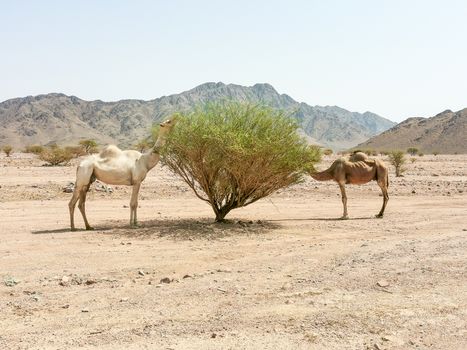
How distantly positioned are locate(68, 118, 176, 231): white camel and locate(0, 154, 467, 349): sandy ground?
0.83 metres

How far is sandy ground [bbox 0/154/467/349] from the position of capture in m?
5.58

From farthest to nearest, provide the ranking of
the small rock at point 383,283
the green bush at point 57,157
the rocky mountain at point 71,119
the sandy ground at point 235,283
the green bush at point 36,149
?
the rocky mountain at point 71,119 → the green bush at point 36,149 → the green bush at point 57,157 → the small rock at point 383,283 → the sandy ground at point 235,283

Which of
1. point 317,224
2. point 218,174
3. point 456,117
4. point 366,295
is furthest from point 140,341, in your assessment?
point 456,117

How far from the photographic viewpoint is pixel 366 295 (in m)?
6.78

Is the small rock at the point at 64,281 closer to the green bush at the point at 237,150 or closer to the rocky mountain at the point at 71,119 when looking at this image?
the green bush at the point at 237,150

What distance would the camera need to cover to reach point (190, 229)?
1226cm

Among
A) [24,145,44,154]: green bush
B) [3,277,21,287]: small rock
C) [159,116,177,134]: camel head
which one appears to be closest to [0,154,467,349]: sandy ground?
[3,277,21,287]: small rock

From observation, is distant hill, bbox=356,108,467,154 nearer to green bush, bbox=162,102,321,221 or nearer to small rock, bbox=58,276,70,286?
green bush, bbox=162,102,321,221

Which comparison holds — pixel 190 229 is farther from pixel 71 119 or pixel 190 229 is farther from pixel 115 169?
pixel 71 119

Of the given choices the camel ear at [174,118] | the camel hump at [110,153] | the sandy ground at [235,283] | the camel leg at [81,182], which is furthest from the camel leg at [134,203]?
the camel ear at [174,118]

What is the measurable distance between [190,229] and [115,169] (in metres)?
2.25

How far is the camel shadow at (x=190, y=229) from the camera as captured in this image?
38.0 feet

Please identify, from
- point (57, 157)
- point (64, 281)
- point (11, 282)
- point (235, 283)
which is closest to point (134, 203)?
point (64, 281)

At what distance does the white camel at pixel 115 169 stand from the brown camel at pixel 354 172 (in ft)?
15.3
